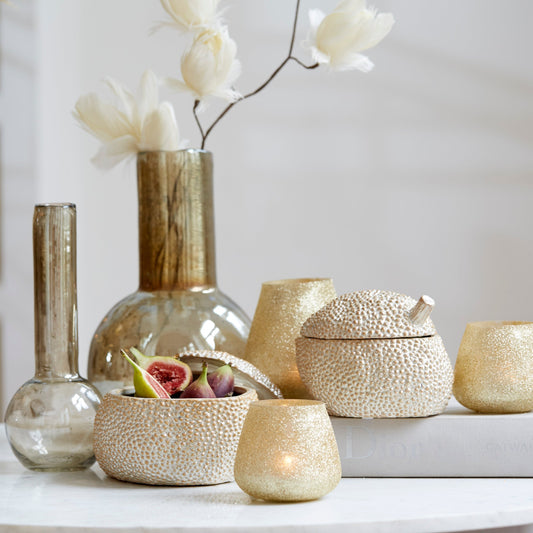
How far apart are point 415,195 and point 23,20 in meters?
1.29

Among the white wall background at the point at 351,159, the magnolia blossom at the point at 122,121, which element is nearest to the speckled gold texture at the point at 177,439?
the magnolia blossom at the point at 122,121

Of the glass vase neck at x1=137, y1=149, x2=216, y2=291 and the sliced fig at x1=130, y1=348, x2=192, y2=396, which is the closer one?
the sliced fig at x1=130, y1=348, x2=192, y2=396

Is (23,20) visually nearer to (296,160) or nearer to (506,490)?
(296,160)

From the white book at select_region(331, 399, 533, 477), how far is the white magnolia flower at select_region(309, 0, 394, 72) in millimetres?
489

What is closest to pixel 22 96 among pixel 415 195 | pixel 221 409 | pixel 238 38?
pixel 238 38

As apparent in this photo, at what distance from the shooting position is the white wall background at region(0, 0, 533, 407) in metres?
2.50

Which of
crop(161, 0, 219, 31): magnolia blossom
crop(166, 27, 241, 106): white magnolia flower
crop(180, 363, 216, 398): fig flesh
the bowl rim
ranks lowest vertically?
the bowl rim

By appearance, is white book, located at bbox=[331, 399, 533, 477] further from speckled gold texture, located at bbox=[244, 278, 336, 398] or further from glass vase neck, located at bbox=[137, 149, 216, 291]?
glass vase neck, located at bbox=[137, 149, 216, 291]

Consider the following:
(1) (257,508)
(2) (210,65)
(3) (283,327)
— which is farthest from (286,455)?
(2) (210,65)

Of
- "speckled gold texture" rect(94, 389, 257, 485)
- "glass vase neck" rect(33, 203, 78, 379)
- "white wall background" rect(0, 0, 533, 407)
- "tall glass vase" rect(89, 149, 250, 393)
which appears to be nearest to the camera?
"speckled gold texture" rect(94, 389, 257, 485)

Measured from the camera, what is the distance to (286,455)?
2.05 ft

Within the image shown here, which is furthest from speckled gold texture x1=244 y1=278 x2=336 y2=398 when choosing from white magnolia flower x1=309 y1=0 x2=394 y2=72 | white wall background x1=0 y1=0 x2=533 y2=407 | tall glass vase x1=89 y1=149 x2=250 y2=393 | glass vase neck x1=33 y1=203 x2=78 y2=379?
white wall background x1=0 y1=0 x2=533 y2=407

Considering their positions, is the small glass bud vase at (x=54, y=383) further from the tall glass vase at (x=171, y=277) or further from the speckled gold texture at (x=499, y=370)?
the speckled gold texture at (x=499, y=370)

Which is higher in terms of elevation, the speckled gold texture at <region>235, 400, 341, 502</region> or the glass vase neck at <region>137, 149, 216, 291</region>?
the glass vase neck at <region>137, 149, 216, 291</region>
